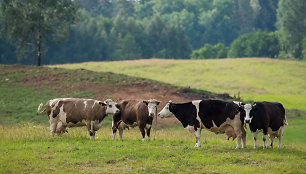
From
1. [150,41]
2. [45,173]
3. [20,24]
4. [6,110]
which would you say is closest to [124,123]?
[45,173]

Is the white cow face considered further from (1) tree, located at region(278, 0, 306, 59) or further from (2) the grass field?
(1) tree, located at region(278, 0, 306, 59)

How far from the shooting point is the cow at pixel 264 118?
20.5 metres

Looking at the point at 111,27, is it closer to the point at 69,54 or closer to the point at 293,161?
the point at 69,54

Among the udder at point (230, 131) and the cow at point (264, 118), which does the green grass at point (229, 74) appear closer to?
the cow at point (264, 118)

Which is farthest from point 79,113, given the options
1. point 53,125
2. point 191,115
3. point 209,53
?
point 209,53

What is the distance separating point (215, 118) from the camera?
20922 mm

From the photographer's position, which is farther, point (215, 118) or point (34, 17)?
point (34, 17)

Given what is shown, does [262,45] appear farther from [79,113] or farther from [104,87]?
[79,113]

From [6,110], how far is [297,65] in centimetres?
5081

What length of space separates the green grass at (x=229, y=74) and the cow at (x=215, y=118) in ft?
110

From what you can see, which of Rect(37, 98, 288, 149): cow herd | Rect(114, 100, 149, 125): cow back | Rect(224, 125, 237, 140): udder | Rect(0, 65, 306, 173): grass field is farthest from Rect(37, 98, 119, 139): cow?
Rect(224, 125, 237, 140): udder

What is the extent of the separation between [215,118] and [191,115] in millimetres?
1141

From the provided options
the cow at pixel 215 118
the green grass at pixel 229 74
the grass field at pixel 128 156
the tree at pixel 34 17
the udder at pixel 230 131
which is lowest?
the green grass at pixel 229 74

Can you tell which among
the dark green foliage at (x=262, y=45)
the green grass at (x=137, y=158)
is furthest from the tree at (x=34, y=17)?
the dark green foliage at (x=262, y=45)
